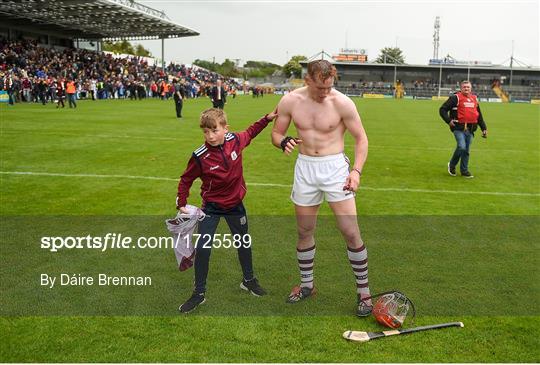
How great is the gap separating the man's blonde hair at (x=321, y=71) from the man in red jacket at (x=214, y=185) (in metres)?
0.73

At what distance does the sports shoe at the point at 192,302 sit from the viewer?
4.82 meters

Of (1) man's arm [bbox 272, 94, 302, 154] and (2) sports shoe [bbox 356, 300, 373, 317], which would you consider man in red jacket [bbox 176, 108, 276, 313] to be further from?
(2) sports shoe [bbox 356, 300, 373, 317]

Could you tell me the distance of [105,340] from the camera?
4230mm

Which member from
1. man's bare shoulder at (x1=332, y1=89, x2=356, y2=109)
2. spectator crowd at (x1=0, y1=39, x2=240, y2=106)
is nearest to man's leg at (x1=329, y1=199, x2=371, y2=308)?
man's bare shoulder at (x1=332, y1=89, x2=356, y2=109)

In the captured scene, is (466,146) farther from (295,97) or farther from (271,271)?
(295,97)

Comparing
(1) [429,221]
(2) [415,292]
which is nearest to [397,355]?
Answer: (2) [415,292]

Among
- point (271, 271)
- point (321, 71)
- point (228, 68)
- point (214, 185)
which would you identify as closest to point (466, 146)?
point (271, 271)

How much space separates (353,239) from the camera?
484 cm

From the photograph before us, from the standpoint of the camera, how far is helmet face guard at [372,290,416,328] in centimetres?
450

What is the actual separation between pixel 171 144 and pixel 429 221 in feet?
31.8

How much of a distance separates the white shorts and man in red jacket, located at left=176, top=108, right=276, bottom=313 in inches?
23.3

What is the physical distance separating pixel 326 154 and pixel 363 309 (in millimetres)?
1459

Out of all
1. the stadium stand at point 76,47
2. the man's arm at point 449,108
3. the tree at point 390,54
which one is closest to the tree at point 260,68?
the tree at point 390,54

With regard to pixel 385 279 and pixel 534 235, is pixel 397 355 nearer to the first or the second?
pixel 385 279
